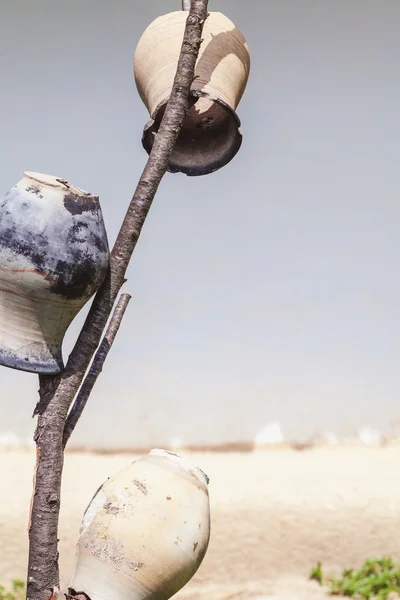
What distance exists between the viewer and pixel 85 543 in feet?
6.48

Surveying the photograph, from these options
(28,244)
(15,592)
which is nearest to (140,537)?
(28,244)

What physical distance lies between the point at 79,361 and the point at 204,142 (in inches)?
43.5

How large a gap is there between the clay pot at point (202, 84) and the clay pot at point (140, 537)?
4.15ft

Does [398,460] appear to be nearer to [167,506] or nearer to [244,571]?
[244,571]

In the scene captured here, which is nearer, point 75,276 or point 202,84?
point 75,276

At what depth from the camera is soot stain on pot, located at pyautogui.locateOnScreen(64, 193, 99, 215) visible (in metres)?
2.08

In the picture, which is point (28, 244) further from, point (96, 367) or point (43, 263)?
point (96, 367)

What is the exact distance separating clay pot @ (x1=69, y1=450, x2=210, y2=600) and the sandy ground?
3.38 metres

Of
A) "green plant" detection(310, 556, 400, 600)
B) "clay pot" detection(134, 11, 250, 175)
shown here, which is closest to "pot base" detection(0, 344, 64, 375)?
"clay pot" detection(134, 11, 250, 175)

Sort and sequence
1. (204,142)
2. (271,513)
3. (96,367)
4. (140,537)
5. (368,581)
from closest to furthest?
1. (140,537)
2. (96,367)
3. (204,142)
4. (368,581)
5. (271,513)

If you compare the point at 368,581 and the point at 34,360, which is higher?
the point at 34,360

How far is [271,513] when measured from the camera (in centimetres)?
741

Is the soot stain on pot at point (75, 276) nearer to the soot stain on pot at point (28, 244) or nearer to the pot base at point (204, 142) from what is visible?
the soot stain on pot at point (28, 244)

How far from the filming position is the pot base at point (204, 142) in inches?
108
